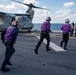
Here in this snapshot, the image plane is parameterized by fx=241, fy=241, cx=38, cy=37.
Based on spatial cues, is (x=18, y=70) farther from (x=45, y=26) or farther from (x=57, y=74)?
(x=45, y=26)

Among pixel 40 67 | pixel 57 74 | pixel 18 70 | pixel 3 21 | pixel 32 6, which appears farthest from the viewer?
pixel 32 6

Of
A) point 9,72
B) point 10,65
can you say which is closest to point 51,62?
point 10,65

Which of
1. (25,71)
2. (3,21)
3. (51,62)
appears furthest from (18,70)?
(3,21)

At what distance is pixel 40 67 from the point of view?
28.6ft

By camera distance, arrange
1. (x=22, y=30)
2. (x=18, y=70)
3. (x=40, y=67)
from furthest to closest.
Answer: (x=22, y=30), (x=40, y=67), (x=18, y=70)

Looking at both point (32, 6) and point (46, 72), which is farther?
point (32, 6)

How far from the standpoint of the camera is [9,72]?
7.86m

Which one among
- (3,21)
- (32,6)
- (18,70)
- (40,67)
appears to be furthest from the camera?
(32,6)

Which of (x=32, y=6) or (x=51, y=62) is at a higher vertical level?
(x=32, y=6)

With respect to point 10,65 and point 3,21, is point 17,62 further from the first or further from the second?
point 3,21

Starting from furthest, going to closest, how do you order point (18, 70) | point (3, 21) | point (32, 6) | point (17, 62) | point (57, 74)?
point (32, 6)
point (3, 21)
point (17, 62)
point (18, 70)
point (57, 74)

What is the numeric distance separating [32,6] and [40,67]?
33.0 m

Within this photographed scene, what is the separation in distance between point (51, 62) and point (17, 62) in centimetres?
138

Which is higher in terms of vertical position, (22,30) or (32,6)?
(32,6)
